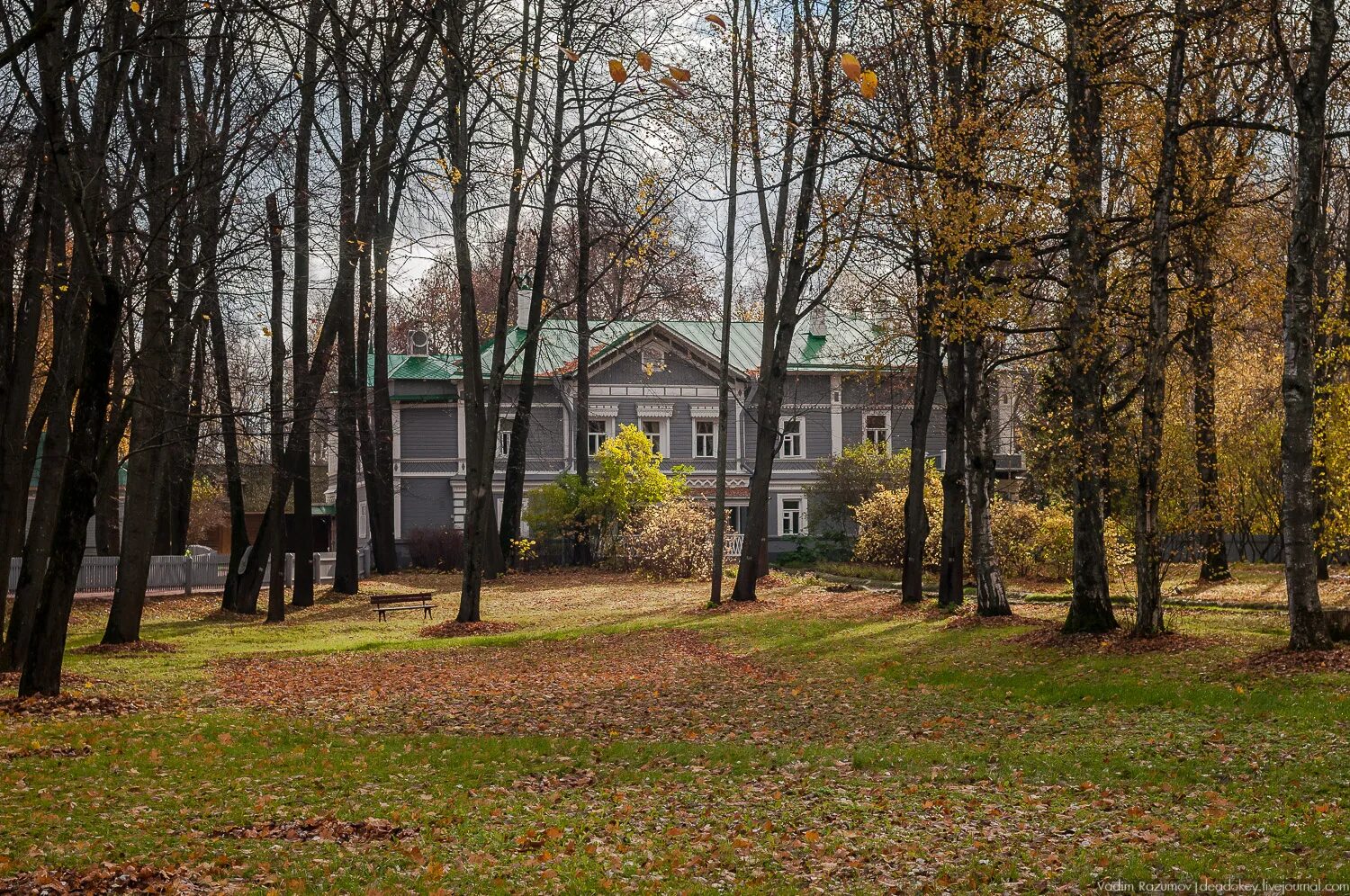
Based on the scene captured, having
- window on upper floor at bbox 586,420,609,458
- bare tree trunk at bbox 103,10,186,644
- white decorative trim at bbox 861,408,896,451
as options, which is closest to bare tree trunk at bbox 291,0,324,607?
bare tree trunk at bbox 103,10,186,644

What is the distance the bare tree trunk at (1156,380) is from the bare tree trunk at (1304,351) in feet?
5.70

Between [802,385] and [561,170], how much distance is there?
25611mm

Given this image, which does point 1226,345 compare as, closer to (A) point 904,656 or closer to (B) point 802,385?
(A) point 904,656

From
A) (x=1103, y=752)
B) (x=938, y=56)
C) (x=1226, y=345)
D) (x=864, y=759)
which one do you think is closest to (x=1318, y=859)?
(x=1103, y=752)

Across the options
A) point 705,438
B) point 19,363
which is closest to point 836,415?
point 705,438

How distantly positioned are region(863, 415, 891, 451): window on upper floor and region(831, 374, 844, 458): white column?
3.16 ft

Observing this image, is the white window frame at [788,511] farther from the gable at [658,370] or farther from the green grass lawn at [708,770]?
the green grass lawn at [708,770]

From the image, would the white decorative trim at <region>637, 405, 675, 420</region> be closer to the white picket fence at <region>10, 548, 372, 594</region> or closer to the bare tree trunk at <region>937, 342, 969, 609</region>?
the white picket fence at <region>10, 548, 372, 594</region>

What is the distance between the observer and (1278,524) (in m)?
26.8

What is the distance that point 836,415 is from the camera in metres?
46.2

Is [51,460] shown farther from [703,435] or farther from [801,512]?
[801,512]

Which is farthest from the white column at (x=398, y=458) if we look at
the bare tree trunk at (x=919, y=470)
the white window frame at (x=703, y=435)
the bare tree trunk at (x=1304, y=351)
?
the bare tree trunk at (x=1304, y=351)

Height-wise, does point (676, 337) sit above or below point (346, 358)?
above

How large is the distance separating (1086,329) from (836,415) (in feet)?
102
